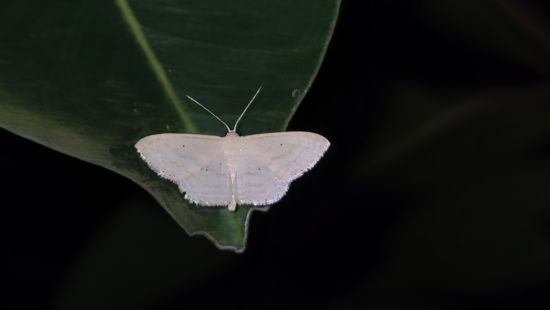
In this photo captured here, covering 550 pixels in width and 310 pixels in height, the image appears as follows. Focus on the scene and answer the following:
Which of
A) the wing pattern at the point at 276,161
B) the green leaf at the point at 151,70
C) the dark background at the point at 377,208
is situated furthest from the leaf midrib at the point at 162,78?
the dark background at the point at 377,208

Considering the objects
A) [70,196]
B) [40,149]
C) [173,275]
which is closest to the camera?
[40,149]

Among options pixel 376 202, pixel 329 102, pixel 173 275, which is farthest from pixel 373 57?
pixel 173 275

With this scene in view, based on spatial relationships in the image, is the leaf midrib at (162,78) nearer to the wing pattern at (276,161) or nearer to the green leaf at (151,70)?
the green leaf at (151,70)

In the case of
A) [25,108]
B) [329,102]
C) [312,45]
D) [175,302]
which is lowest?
[175,302]

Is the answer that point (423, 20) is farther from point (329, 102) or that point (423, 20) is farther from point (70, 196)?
point (70, 196)

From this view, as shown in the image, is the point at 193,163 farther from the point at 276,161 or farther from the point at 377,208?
the point at 377,208

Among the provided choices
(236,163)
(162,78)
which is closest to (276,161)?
(236,163)
